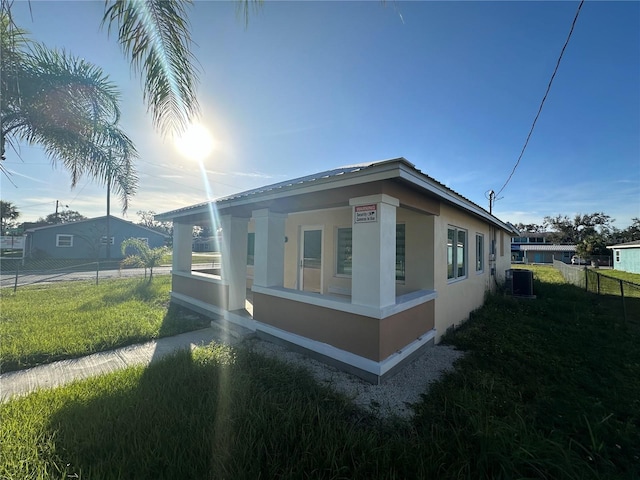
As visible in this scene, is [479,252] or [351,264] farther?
[479,252]

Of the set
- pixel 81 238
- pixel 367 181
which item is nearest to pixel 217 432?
pixel 367 181

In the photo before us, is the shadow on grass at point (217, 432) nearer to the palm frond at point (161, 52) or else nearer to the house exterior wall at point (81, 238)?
the palm frond at point (161, 52)

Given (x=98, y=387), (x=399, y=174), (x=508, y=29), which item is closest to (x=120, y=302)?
(x=98, y=387)

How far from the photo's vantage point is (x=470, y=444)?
7.55 feet

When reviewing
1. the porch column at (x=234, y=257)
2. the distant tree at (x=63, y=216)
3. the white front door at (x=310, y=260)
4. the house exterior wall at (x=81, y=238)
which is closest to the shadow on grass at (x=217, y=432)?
the porch column at (x=234, y=257)

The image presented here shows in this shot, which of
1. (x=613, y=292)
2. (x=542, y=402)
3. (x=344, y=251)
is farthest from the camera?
Answer: (x=613, y=292)

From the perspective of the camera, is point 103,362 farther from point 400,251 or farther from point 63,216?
point 63,216

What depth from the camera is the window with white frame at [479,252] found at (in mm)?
8482

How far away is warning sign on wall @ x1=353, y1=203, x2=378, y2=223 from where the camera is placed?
3.71 m

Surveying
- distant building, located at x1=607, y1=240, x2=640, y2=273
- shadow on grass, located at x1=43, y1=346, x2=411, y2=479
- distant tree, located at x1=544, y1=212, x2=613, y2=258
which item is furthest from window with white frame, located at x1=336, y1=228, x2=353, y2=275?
distant tree, located at x1=544, y1=212, x2=613, y2=258

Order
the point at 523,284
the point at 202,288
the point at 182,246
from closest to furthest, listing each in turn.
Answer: the point at 202,288 → the point at 182,246 → the point at 523,284

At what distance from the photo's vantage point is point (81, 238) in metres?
24.7

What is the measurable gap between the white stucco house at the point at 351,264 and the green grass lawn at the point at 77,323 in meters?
Answer: 1.04

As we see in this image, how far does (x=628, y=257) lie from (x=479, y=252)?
103 feet
